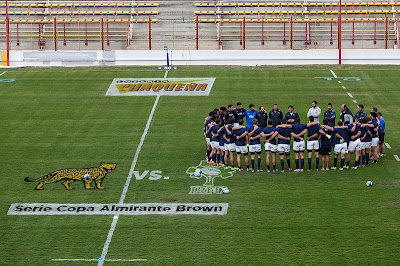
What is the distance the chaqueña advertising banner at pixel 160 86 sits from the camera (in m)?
37.3

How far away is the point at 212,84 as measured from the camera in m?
38.8

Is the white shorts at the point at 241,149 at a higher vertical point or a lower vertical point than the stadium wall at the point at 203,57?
lower

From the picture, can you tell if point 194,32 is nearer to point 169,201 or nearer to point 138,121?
point 138,121

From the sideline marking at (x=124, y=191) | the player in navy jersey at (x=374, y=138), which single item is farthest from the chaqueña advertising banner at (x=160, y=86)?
the player in navy jersey at (x=374, y=138)

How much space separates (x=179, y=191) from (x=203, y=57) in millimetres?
22121

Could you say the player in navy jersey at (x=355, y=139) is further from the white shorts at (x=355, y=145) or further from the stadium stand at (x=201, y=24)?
the stadium stand at (x=201, y=24)

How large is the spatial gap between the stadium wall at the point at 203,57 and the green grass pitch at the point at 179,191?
6.28 metres

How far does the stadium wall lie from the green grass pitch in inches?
247

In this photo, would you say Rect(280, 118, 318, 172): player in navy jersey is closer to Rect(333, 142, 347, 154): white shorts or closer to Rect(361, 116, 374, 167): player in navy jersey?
Rect(333, 142, 347, 154): white shorts

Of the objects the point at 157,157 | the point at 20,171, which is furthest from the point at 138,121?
the point at 20,171

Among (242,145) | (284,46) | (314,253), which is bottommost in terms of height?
(314,253)

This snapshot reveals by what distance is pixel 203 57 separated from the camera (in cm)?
4456

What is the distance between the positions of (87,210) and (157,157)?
18.6 feet

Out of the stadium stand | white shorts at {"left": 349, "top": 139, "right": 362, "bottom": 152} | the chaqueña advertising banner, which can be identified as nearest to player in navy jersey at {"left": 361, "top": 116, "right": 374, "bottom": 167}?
white shorts at {"left": 349, "top": 139, "right": 362, "bottom": 152}
